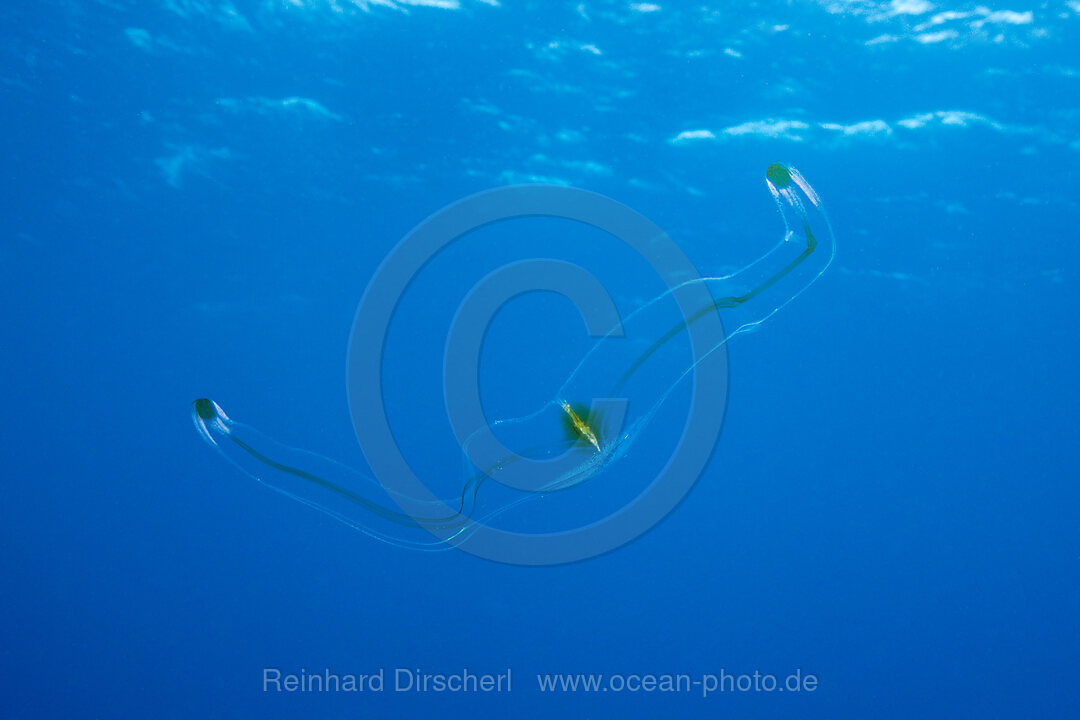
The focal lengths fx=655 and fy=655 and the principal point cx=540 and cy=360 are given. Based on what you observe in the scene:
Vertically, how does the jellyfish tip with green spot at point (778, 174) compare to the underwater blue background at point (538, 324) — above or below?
below

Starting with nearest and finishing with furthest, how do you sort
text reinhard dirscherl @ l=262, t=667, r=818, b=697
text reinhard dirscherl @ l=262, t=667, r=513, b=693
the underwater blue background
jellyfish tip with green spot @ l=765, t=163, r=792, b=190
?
1. jellyfish tip with green spot @ l=765, t=163, r=792, b=190
2. the underwater blue background
3. text reinhard dirscherl @ l=262, t=667, r=513, b=693
4. text reinhard dirscherl @ l=262, t=667, r=818, b=697

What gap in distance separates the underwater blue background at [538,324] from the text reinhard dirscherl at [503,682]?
319mm

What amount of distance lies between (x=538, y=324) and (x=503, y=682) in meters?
7.91

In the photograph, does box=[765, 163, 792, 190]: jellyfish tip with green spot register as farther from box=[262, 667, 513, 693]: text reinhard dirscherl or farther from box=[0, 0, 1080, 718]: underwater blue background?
box=[262, 667, 513, 693]: text reinhard dirscherl

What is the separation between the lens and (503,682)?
14.4 metres

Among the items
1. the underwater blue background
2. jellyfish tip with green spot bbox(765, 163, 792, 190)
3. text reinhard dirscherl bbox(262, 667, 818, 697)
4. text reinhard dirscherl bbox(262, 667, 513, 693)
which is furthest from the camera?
text reinhard dirscherl bbox(262, 667, 818, 697)

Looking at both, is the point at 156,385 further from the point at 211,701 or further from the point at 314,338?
the point at 211,701

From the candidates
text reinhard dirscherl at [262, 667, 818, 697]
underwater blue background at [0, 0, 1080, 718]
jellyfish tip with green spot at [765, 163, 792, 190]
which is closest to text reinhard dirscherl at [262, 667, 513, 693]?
text reinhard dirscherl at [262, 667, 818, 697]

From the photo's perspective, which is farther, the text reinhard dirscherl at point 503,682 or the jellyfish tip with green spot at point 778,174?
the text reinhard dirscherl at point 503,682

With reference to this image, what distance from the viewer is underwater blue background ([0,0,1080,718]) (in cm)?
834

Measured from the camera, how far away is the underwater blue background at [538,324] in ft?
27.4

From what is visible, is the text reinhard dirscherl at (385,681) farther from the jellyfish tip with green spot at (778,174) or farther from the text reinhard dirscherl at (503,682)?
the jellyfish tip with green spot at (778,174)

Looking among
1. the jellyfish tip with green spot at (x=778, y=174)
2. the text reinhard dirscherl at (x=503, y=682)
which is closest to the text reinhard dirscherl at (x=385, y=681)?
the text reinhard dirscherl at (x=503, y=682)

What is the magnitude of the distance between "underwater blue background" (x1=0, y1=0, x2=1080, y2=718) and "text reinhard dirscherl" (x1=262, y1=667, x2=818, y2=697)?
32 cm
